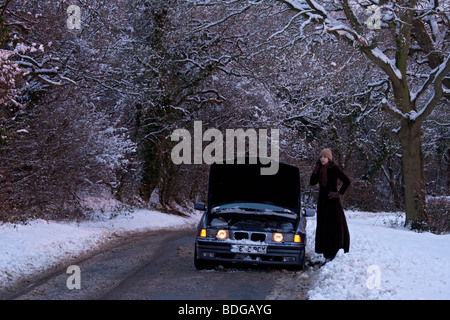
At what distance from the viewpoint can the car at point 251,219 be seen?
1005 cm

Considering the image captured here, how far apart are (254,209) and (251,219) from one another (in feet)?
1.67

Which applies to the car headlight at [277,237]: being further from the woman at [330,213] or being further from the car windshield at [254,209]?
the woman at [330,213]

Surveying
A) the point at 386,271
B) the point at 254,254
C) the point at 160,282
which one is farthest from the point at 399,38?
the point at 160,282

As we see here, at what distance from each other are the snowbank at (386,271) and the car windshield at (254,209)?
1332 mm

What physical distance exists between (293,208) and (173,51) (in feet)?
57.5

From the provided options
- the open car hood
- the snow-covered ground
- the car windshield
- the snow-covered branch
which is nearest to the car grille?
the car windshield

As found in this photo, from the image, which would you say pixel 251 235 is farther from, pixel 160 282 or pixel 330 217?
pixel 160 282

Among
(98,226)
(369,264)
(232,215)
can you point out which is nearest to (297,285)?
(369,264)

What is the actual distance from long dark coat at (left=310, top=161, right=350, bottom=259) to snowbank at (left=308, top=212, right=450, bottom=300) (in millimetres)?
287

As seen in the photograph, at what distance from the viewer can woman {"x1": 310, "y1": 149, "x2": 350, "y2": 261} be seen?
1109 cm

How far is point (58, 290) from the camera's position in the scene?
823cm
